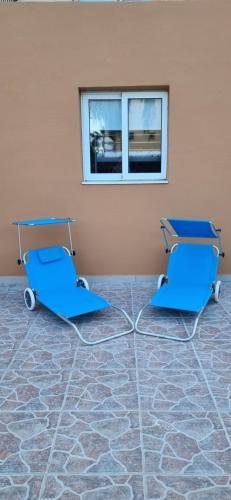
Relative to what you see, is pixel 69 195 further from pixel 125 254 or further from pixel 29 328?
pixel 29 328

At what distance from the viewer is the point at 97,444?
2.14m

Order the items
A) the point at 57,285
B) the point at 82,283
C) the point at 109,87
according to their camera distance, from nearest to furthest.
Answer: the point at 57,285, the point at 82,283, the point at 109,87

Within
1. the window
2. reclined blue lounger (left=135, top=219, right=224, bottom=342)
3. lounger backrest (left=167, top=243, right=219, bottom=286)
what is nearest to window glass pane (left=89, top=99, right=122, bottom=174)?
the window

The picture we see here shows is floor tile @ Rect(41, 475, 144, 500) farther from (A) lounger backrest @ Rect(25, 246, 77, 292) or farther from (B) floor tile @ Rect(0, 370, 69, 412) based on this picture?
(A) lounger backrest @ Rect(25, 246, 77, 292)

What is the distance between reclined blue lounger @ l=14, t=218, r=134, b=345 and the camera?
384 cm

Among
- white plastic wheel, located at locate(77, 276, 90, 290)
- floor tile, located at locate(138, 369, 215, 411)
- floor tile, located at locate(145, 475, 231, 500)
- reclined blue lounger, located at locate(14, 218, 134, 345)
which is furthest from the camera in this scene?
white plastic wheel, located at locate(77, 276, 90, 290)

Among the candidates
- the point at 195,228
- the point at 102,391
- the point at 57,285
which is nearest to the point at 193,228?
the point at 195,228

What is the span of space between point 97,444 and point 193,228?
2720 millimetres

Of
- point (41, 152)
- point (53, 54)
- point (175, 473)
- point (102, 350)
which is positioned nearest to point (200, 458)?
point (175, 473)

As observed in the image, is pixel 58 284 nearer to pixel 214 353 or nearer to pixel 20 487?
pixel 214 353

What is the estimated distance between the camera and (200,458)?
79.7 inches

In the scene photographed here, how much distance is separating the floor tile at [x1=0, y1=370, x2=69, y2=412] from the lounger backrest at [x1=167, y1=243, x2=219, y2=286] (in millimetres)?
2061

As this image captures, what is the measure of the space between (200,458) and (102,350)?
4.62ft

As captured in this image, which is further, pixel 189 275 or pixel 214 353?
pixel 189 275
